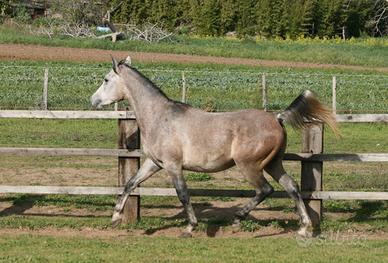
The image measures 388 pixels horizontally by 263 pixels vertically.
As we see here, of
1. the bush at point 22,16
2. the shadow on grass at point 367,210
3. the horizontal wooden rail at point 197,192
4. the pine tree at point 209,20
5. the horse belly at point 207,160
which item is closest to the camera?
the horse belly at point 207,160

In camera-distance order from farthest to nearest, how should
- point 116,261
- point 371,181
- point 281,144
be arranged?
point 371,181, point 281,144, point 116,261

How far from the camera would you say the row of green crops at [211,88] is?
29.3 m

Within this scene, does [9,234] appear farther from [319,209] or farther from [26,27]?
[26,27]

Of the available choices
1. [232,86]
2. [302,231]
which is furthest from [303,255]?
[232,86]

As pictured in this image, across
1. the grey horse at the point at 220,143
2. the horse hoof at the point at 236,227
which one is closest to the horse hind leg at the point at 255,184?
the grey horse at the point at 220,143

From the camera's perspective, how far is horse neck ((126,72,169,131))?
11336 mm

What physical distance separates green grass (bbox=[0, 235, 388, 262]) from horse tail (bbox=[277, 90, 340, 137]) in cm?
157

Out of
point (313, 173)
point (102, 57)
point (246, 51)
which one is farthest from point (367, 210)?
point (246, 51)

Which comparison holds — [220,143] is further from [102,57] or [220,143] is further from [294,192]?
[102,57]

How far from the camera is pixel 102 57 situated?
4622cm

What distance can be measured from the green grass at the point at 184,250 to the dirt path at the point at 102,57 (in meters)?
33.4

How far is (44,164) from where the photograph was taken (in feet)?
56.2

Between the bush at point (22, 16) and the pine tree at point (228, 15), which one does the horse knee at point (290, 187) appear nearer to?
the bush at point (22, 16)

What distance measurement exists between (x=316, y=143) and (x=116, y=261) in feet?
12.9
